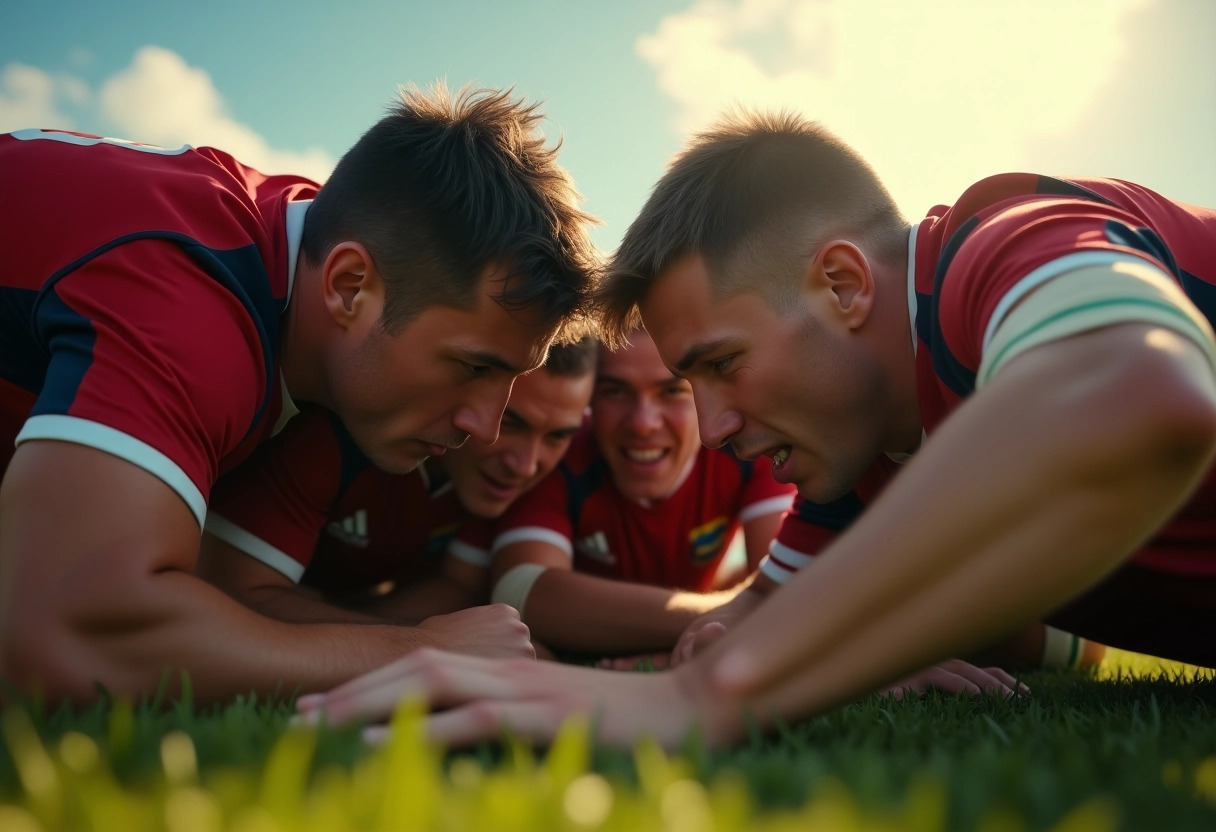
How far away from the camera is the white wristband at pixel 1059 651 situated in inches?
132

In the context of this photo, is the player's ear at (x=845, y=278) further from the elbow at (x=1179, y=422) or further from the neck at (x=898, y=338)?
the elbow at (x=1179, y=422)

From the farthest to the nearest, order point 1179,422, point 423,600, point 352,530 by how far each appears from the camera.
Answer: point 423,600
point 352,530
point 1179,422

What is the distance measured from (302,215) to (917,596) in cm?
213

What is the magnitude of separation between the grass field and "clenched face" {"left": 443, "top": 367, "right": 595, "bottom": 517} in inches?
86.8

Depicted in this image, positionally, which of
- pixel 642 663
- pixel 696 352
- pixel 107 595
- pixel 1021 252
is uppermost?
pixel 1021 252

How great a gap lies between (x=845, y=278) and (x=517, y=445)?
1.71 m

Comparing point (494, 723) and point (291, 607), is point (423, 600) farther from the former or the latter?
point (494, 723)

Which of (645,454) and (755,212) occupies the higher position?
(755,212)

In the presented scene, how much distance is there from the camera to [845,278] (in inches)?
88.9

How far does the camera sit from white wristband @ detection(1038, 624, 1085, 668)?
11.0 feet

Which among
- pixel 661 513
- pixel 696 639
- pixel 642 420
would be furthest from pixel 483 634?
pixel 661 513

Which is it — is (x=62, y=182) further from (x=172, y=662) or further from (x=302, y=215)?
(x=172, y=662)

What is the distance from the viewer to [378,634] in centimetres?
202

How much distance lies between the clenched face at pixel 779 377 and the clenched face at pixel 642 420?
1.53m
